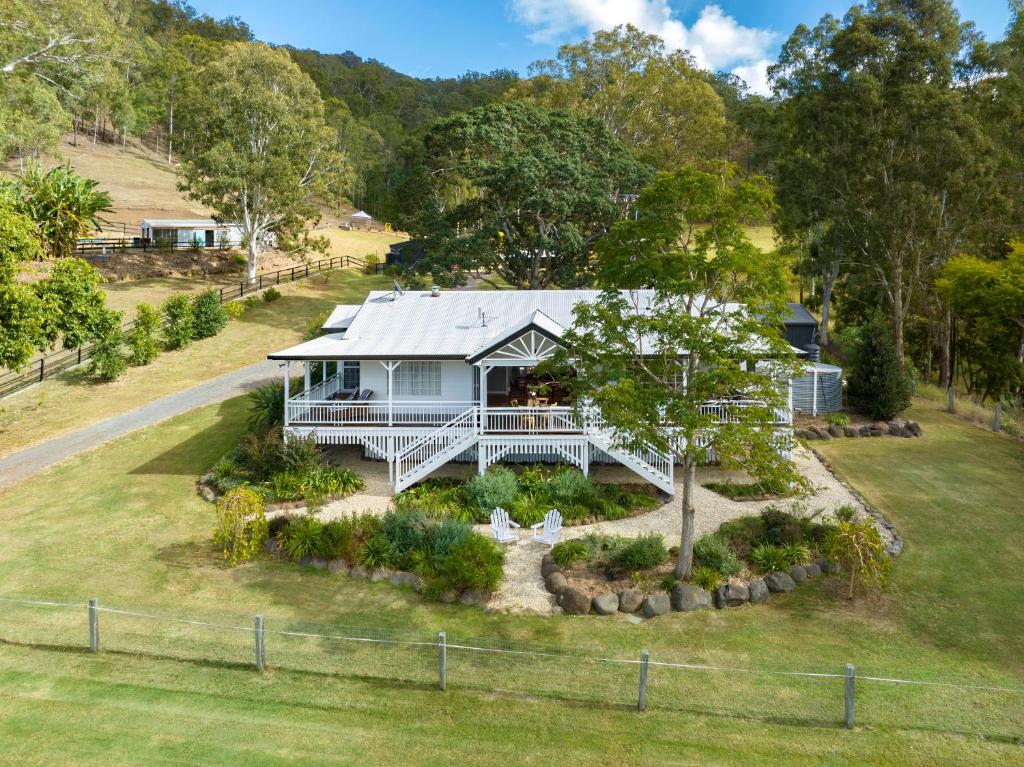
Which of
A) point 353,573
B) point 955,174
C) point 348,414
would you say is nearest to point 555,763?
point 353,573

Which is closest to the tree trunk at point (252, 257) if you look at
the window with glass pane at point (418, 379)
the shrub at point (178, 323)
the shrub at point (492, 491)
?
the shrub at point (178, 323)

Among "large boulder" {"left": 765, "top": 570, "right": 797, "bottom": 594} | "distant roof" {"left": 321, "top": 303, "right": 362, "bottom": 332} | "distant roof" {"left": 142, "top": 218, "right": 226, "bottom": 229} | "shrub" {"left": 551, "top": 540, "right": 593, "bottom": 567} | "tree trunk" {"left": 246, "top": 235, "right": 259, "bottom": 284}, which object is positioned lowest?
"large boulder" {"left": 765, "top": 570, "right": 797, "bottom": 594}

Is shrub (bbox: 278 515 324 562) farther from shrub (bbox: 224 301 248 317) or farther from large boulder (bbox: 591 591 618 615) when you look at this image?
shrub (bbox: 224 301 248 317)

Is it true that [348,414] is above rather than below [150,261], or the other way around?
below

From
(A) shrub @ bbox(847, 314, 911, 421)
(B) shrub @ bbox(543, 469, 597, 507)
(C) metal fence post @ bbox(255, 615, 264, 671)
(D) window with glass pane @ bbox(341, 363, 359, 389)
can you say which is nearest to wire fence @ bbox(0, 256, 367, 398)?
(D) window with glass pane @ bbox(341, 363, 359, 389)

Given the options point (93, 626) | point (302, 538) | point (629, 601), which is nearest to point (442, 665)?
point (629, 601)

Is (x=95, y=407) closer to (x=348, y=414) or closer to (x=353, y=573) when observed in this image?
(x=348, y=414)
